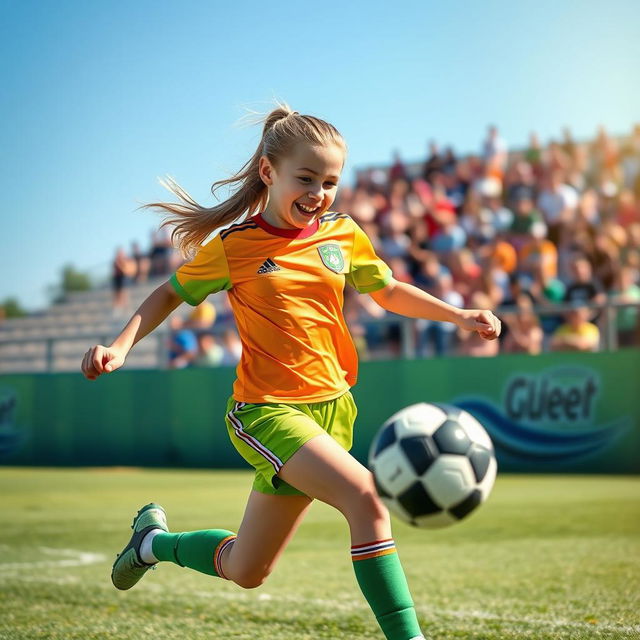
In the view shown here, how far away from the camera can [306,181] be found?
13.4 ft

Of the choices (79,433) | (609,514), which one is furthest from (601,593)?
(79,433)

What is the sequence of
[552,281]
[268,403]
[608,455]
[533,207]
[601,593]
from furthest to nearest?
[533,207], [552,281], [608,455], [601,593], [268,403]

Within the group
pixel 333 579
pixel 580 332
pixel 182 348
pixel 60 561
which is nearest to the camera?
pixel 333 579

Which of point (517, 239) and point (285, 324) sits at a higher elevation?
point (517, 239)

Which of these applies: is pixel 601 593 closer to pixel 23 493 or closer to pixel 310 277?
pixel 310 277

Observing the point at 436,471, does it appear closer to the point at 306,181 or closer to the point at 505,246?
the point at 306,181

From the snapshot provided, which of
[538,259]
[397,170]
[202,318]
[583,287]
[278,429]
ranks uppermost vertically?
[397,170]

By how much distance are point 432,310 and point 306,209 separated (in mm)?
709

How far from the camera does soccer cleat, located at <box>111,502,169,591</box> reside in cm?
471

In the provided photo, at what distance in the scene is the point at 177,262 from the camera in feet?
70.8

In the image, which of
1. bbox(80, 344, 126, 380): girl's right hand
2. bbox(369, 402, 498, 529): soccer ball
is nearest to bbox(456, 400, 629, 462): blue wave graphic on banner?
bbox(369, 402, 498, 529): soccer ball

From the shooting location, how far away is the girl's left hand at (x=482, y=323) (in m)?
4.21

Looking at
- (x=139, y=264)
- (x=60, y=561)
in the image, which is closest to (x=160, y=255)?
(x=139, y=264)

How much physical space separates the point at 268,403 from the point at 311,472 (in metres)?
0.42
